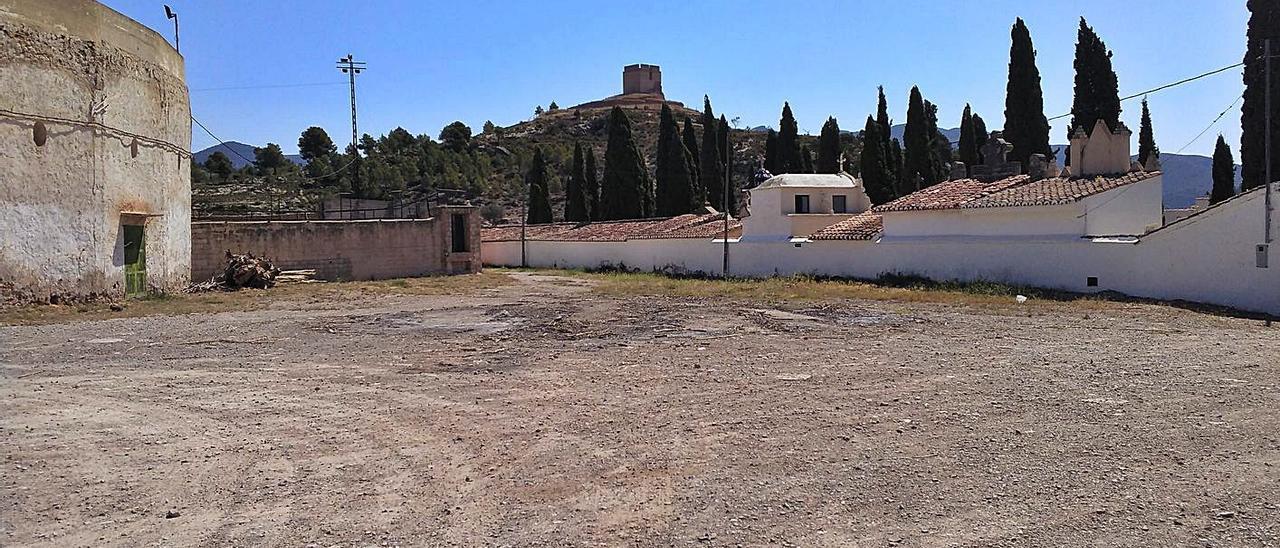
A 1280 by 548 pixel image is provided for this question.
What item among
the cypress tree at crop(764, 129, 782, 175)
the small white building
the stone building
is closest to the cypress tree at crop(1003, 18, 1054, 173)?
the small white building

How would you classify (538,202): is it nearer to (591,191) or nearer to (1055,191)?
(591,191)

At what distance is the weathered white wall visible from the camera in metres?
16.9

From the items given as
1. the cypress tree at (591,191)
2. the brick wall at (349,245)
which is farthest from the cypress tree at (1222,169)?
the brick wall at (349,245)

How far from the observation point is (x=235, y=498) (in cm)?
545

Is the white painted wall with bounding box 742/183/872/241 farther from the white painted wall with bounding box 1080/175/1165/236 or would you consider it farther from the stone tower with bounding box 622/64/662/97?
the stone tower with bounding box 622/64/662/97

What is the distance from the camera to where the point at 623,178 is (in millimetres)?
45062

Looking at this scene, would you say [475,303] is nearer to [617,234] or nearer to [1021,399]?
[1021,399]

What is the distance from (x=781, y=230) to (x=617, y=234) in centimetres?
934

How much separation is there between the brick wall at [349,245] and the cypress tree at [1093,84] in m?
23.3

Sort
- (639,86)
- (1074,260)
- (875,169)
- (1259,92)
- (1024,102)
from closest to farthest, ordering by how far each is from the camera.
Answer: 1. (1074,260)
2. (1259,92)
3. (1024,102)
4. (875,169)
5. (639,86)

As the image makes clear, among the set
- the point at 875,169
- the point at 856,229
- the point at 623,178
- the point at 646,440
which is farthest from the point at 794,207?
the point at 646,440

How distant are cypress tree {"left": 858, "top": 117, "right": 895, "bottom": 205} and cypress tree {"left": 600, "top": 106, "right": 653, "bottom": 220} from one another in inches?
433

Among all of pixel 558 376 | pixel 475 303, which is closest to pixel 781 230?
pixel 475 303

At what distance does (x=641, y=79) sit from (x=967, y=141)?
60.5 metres
